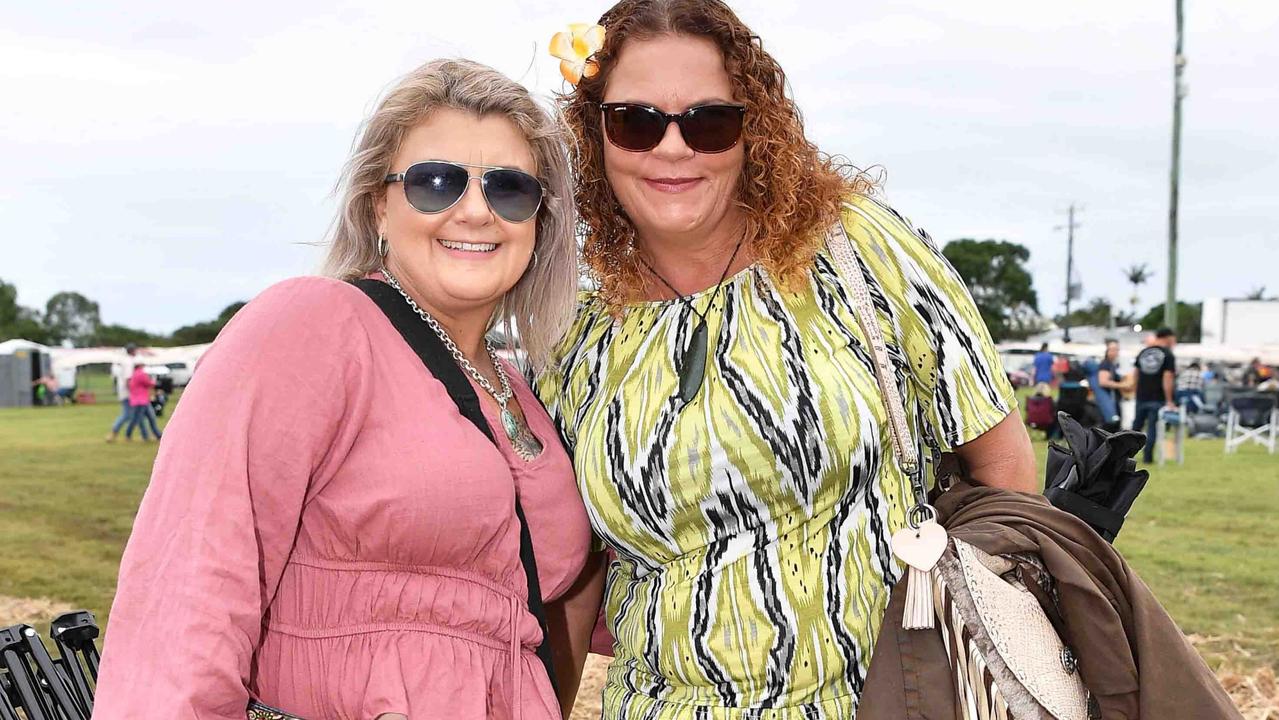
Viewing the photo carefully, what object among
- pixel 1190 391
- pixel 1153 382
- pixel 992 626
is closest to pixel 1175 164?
pixel 1190 391

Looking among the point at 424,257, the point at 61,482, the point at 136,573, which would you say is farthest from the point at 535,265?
the point at 61,482

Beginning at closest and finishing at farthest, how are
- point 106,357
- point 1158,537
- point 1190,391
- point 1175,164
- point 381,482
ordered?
1. point 381,482
2. point 1158,537
3. point 1175,164
4. point 1190,391
5. point 106,357

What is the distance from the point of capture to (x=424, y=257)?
7.08ft

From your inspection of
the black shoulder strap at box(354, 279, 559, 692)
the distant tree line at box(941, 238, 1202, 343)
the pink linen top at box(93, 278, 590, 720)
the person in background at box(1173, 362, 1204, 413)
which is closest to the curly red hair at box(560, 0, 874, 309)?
the black shoulder strap at box(354, 279, 559, 692)

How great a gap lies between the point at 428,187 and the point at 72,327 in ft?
294

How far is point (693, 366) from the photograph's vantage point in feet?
7.38

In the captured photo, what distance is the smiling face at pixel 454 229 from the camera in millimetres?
2146

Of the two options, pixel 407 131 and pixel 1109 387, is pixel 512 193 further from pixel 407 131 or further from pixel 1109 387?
pixel 1109 387

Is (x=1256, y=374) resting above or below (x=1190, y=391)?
below

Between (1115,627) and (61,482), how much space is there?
603 inches

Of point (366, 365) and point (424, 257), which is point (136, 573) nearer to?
point (366, 365)

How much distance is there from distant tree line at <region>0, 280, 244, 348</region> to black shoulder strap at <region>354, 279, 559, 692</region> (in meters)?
69.1

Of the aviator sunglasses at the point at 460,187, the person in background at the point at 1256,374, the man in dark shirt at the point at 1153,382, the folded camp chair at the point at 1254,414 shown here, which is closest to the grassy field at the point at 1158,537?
the man in dark shirt at the point at 1153,382

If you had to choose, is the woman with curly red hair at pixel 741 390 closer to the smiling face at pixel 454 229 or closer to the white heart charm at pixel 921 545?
the white heart charm at pixel 921 545
